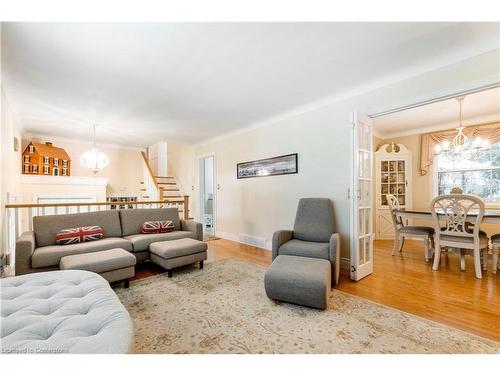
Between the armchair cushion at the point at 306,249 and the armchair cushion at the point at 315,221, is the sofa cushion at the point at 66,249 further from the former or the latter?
the armchair cushion at the point at 315,221

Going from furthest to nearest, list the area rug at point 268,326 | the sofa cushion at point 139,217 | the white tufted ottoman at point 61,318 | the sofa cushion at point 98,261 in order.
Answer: the sofa cushion at point 139,217, the sofa cushion at point 98,261, the area rug at point 268,326, the white tufted ottoman at point 61,318

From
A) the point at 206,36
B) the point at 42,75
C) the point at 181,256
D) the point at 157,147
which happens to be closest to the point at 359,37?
the point at 206,36

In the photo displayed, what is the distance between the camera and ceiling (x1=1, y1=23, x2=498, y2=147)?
183cm

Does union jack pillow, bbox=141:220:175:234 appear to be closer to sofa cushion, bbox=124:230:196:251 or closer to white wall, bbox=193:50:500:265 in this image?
sofa cushion, bbox=124:230:196:251

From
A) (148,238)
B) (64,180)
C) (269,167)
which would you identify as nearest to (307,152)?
(269,167)

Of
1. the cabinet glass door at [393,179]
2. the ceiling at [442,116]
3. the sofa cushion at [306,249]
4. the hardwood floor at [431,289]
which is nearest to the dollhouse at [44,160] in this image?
the hardwood floor at [431,289]

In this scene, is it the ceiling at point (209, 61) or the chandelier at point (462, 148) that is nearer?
the ceiling at point (209, 61)

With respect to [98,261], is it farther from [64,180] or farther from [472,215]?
[472,215]

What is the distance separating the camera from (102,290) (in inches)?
56.7

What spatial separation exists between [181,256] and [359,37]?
2.96 meters

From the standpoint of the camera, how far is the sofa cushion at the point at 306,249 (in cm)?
262

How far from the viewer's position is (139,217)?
3.65 meters

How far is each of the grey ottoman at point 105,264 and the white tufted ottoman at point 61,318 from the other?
737 millimetres
